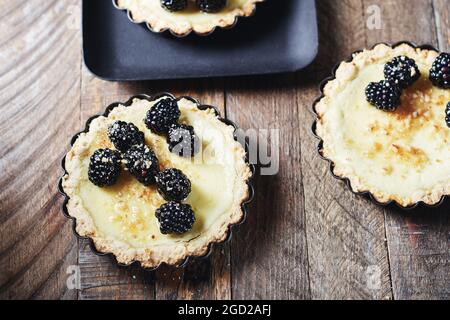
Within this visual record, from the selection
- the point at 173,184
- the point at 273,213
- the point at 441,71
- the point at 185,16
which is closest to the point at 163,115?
the point at 173,184

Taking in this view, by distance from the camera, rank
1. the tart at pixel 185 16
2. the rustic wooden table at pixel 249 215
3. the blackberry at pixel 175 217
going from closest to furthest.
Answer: the blackberry at pixel 175 217, the rustic wooden table at pixel 249 215, the tart at pixel 185 16

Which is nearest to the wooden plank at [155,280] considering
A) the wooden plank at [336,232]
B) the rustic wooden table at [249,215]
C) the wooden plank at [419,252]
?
the rustic wooden table at [249,215]

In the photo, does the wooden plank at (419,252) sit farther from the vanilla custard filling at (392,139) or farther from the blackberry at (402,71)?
the blackberry at (402,71)

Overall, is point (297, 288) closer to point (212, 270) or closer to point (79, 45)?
point (212, 270)

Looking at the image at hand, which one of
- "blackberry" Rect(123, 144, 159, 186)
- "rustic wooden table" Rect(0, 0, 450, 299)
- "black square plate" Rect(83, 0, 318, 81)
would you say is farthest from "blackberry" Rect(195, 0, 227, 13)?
"blackberry" Rect(123, 144, 159, 186)

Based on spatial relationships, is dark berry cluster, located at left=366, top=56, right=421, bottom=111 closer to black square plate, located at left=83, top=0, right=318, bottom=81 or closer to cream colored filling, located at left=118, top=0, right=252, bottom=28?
black square plate, located at left=83, top=0, right=318, bottom=81
